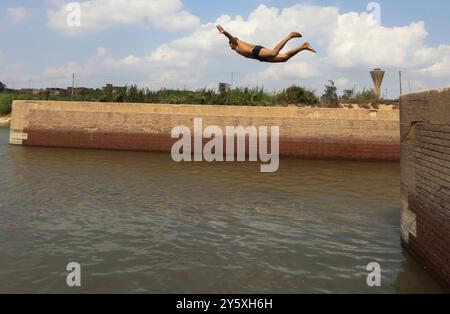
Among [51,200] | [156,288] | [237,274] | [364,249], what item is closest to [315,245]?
[364,249]

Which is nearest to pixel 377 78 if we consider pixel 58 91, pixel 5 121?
pixel 58 91

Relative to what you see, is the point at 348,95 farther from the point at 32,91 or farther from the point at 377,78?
the point at 32,91

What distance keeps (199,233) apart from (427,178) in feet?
13.2

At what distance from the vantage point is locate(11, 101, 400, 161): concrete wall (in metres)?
19.2

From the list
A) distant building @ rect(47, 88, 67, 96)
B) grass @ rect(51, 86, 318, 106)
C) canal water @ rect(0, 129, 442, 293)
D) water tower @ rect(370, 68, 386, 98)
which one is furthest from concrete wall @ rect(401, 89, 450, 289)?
distant building @ rect(47, 88, 67, 96)

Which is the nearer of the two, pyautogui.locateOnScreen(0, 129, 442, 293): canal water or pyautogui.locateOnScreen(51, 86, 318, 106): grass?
pyautogui.locateOnScreen(0, 129, 442, 293): canal water

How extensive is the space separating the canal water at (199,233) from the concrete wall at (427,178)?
1.26 ft

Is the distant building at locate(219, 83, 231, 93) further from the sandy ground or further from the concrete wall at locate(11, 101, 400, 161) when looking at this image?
the sandy ground

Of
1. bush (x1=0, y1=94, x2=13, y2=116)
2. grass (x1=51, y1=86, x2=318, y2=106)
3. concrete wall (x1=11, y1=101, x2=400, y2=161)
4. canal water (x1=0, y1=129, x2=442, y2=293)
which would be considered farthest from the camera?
bush (x1=0, y1=94, x2=13, y2=116)

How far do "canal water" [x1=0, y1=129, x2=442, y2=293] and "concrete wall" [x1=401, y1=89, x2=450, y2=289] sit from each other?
1.26 feet

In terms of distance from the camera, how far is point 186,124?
66.6 feet

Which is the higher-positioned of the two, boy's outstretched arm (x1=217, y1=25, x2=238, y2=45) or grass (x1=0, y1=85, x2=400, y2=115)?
grass (x1=0, y1=85, x2=400, y2=115)

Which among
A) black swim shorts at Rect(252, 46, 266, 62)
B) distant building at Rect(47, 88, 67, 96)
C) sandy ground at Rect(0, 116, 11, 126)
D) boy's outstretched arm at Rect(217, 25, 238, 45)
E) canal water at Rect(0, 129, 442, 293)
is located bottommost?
canal water at Rect(0, 129, 442, 293)
